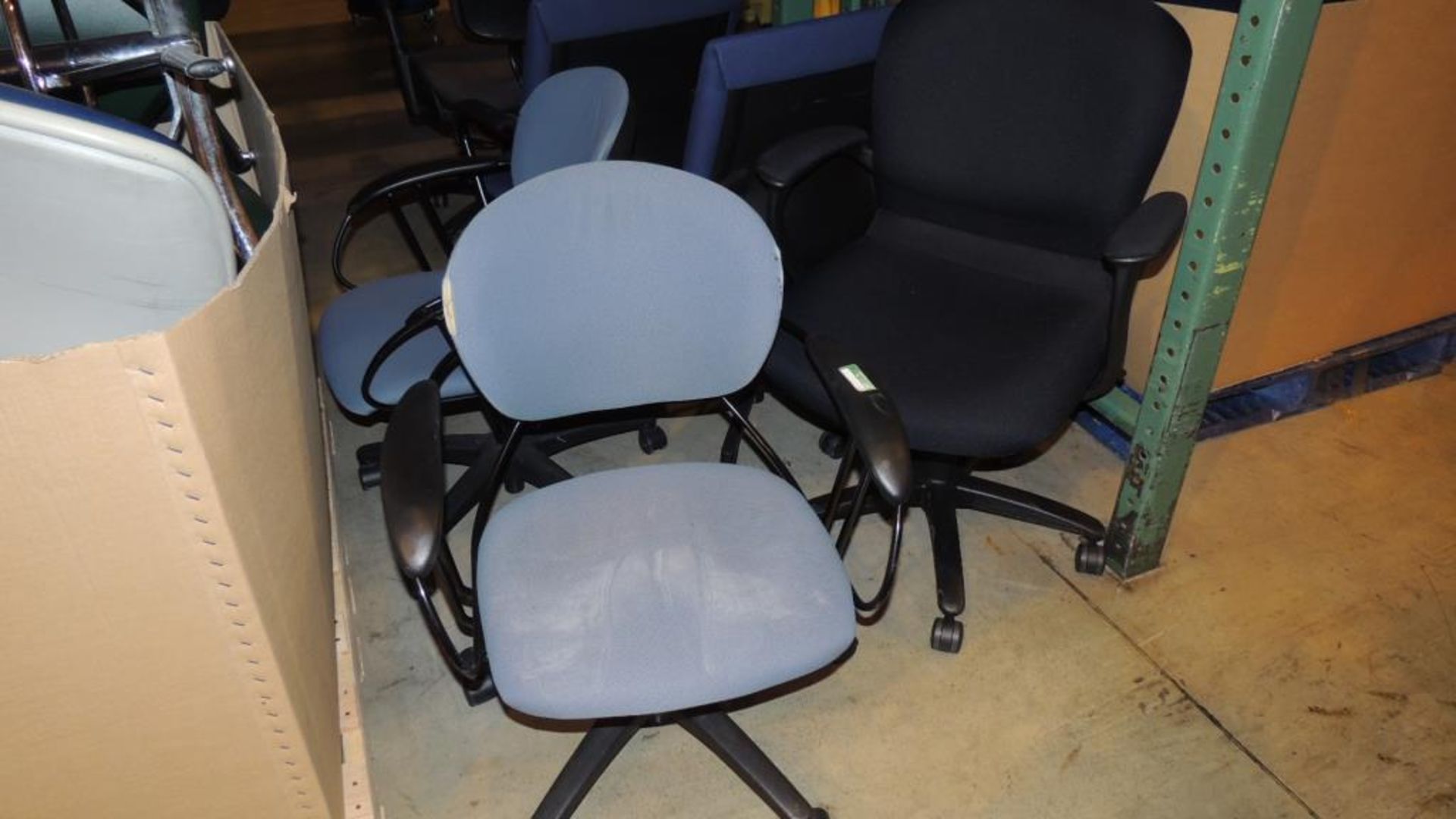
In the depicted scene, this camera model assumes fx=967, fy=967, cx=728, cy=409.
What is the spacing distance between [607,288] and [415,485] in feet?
1.25

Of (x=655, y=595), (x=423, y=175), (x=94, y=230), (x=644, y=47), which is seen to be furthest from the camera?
(x=644, y=47)

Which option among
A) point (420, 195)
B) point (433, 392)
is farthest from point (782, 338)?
point (420, 195)

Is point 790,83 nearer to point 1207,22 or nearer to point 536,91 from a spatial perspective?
point 536,91

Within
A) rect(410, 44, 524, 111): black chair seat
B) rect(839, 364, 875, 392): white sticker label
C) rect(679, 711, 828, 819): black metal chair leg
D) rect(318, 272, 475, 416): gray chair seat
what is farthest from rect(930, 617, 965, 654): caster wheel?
rect(410, 44, 524, 111): black chair seat

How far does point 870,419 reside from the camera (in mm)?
1231

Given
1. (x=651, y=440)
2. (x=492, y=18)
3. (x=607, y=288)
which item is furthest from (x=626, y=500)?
(x=492, y=18)

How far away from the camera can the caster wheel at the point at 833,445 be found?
222 centimetres

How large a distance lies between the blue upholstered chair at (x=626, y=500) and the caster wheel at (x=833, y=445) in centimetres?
80

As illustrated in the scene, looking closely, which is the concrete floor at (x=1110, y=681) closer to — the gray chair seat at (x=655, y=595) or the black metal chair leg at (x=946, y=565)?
the black metal chair leg at (x=946, y=565)

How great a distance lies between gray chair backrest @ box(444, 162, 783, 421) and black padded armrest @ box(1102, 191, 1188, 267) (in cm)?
54

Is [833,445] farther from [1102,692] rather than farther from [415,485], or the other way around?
[415,485]

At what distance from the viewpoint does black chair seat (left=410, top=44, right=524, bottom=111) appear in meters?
2.71

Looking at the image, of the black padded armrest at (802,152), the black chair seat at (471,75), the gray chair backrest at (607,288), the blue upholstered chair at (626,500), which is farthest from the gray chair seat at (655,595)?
the black chair seat at (471,75)

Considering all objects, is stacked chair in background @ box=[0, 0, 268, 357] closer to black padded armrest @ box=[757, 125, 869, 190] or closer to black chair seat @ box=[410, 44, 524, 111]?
black padded armrest @ box=[757, 125, 869, 190]
